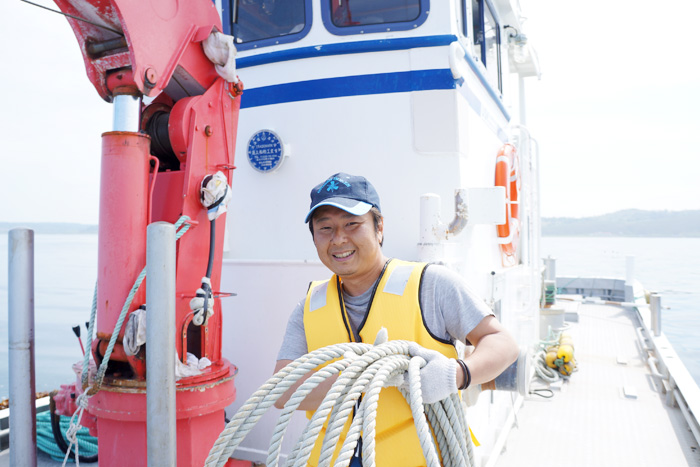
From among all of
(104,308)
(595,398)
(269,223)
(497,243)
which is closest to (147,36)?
(104,308)

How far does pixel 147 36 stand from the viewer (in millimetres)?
2062

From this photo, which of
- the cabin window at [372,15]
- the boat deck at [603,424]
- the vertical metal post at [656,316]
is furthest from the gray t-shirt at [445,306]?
the vertical metal post at [656,316]

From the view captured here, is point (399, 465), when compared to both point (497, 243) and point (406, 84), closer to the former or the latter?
point (406, 84)

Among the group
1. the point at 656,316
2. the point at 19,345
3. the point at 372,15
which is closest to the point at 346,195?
the point at 19,345

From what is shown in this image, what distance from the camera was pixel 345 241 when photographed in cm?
175

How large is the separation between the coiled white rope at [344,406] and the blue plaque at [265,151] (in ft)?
6.74

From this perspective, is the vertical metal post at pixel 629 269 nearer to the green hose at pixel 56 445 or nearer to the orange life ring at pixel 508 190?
the orange life ring at pixel 508 190

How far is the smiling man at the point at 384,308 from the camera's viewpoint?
5.45ft

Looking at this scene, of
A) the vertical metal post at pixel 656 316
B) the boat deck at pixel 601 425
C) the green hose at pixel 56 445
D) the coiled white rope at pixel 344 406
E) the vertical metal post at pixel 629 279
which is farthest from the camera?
the vertical metal post at pixel 629 279

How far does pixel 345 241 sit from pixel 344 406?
0.58 metres

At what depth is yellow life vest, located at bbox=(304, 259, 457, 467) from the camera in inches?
66.4

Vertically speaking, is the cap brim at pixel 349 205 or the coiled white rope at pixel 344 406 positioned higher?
the cap brim at pixel 349 205

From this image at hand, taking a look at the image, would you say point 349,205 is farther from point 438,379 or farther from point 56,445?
point 56,445

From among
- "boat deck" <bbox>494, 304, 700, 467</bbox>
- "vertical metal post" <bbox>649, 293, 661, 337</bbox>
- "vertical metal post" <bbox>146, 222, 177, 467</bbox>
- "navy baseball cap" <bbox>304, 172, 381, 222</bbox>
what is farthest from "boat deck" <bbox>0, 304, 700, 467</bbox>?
"navy baseball cap" <bbox>304, 172, 381, 222</bbox>
